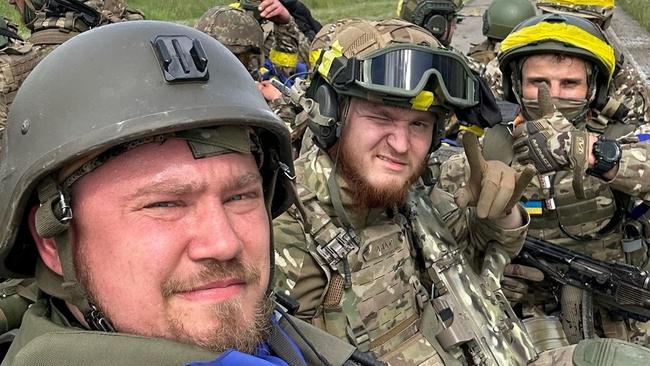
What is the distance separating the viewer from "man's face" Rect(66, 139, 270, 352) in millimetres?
1578

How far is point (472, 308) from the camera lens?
9.61ft

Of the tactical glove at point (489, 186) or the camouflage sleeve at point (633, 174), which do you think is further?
the camouflage sleeve at point (633, 174)

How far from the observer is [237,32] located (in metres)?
6.26

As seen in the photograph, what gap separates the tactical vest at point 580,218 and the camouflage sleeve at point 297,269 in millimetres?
1867

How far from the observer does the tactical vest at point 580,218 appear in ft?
13.3

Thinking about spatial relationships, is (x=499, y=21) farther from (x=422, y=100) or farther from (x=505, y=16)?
(x=422, y=100)

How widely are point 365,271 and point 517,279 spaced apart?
1.62 m

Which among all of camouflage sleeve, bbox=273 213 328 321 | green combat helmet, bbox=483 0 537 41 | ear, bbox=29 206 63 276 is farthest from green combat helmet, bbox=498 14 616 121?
green combat helmet, bbox=483 0 537 41

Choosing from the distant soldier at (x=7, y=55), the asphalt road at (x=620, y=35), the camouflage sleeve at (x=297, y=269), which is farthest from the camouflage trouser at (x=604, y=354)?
the asphalt road at (x=620, y=35)

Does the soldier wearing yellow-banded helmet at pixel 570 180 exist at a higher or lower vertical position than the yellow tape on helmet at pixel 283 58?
higher

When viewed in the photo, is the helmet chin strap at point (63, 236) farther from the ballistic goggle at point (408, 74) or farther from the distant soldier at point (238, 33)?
the distant soldier at point (238, 33)

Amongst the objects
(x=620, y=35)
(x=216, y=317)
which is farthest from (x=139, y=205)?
(x=620, y=35)

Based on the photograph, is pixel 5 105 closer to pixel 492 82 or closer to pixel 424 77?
pixel 492 82

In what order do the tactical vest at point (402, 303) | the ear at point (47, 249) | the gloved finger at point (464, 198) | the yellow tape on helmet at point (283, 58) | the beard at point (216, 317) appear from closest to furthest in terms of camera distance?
1. the beard at point (216, 317)
2. the ear at point (47, 249)
3. the tactical vest at point (402, 303)
4. the gloved finger at point (464, 198)
5. the yellow tape on helmet at point (283, 58)
